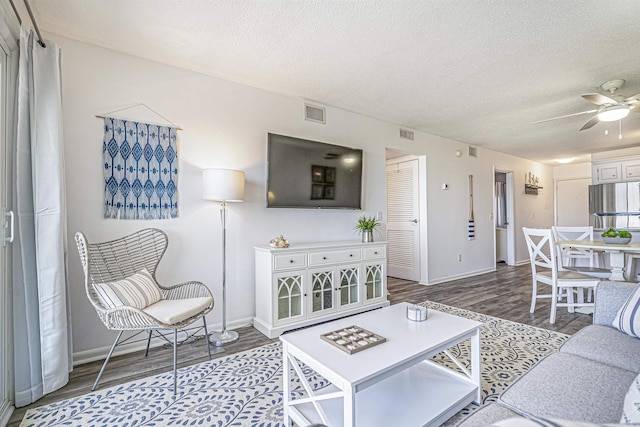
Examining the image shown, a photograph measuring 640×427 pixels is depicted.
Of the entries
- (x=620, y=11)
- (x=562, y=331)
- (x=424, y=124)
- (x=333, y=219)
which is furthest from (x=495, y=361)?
(x=424, y=124)

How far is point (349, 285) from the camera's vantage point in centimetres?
337

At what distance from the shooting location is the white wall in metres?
2.36

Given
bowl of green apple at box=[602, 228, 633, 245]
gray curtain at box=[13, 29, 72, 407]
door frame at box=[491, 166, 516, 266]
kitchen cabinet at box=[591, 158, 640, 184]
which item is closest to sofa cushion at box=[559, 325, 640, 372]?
bowl of green apple at box=[602, 228, 633, 245]

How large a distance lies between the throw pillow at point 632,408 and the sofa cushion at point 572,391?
307 mm

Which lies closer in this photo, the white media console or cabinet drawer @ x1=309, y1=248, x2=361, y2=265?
the white media console

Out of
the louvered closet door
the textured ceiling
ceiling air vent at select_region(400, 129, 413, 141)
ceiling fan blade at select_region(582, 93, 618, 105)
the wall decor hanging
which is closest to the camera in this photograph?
the textured ceiling

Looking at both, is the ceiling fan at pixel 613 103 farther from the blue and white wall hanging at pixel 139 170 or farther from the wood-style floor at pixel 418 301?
the blue and white wall hanging at pixel 139 170

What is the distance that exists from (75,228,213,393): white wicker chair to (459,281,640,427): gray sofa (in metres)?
1.71

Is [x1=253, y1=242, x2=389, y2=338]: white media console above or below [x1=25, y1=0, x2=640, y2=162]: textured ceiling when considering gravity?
below

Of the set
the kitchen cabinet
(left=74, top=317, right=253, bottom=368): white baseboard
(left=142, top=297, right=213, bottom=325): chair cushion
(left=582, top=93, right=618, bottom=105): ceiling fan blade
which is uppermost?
(left=582, top=93, right=618, bottom=105): ceiling fan blade

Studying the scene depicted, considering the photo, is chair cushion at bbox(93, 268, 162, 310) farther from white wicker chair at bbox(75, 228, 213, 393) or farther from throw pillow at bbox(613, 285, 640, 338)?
throw pillow at bbox(613, 285, 640, 338)

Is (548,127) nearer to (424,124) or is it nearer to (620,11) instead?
(424,124)

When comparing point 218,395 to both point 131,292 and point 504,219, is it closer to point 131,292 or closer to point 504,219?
point 131,292

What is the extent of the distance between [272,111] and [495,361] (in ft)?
→ 10.00
